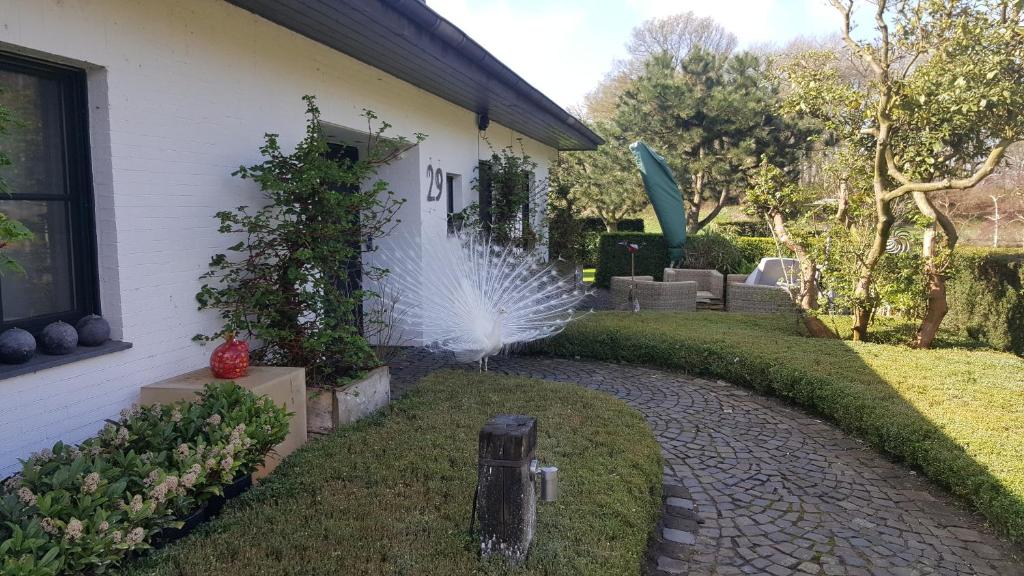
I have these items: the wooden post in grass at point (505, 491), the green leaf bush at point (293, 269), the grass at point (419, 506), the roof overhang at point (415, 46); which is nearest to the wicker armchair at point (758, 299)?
the roof overhang at point (415, 46)

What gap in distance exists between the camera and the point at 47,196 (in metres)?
3.33

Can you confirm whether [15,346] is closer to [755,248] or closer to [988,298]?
[988,298]

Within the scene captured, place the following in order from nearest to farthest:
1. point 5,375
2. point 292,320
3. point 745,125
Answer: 1. point 5,375
2. point 292,320
3. point 745,125

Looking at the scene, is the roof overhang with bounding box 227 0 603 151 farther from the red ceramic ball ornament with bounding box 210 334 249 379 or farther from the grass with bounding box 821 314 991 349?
the grass with bounding box 821 314 991 349

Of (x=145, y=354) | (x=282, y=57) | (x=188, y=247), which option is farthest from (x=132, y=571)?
(x=282, y=57)

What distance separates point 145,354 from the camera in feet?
12.3

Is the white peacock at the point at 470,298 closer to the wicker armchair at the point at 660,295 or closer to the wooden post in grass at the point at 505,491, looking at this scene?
the wooden post in grass at the point at 505,491

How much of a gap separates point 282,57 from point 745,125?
1594cm

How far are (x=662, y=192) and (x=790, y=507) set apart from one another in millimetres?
8496

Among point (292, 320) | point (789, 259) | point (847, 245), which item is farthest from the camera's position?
point (789, 259)

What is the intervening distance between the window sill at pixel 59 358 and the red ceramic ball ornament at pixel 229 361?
1.53ft

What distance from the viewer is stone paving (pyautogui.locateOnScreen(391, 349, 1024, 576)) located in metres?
3.29

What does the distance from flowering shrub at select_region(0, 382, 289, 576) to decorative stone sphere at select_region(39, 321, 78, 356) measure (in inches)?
17.4

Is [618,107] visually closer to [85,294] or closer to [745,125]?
[745,125]
